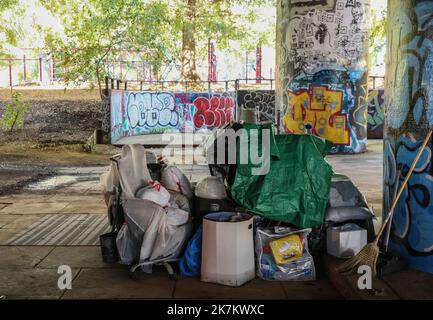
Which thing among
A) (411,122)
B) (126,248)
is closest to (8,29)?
(126,248)

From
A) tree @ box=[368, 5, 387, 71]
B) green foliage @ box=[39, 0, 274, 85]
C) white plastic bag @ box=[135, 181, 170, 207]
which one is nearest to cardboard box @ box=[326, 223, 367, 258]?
white plastic bag @ box=[135, 181, 170, 207]

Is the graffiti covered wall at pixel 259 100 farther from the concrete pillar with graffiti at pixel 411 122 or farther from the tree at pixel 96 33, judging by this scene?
the concrete pillar with graffiti at pixel 411 122

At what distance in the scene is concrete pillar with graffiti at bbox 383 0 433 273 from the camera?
4.64 meters

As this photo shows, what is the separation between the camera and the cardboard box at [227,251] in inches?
191

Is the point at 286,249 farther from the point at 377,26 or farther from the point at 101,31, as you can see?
the point at 101,31

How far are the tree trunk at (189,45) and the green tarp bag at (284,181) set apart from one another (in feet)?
66.8

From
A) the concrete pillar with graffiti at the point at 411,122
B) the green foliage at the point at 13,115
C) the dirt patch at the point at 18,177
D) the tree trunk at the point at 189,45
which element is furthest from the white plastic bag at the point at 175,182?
the tree trunk at the point at 189,45

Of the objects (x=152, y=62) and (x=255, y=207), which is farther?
(x=152, y=62)

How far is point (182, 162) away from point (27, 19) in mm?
11964

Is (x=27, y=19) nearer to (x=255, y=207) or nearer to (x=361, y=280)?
(x=255, y=207)

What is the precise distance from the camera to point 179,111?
22078 mm

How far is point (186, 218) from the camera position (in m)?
5.42

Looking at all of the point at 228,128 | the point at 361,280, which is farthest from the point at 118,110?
the point at 361,280

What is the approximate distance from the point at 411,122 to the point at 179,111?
1770 cm
